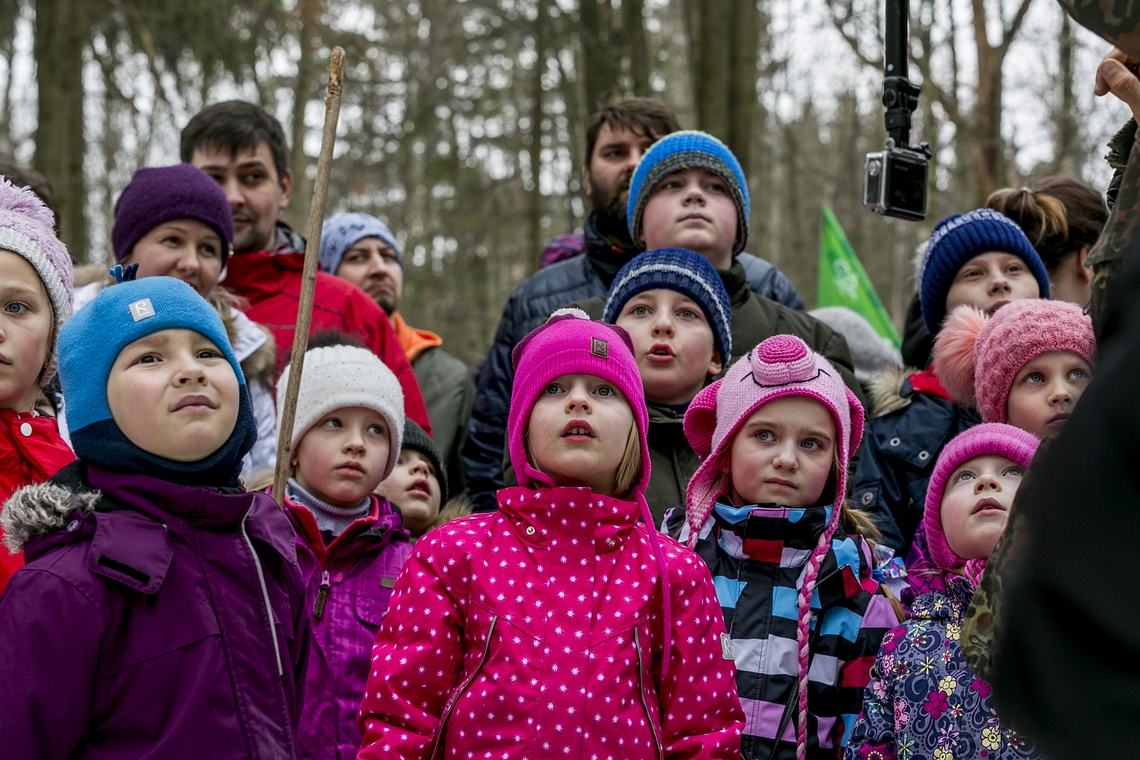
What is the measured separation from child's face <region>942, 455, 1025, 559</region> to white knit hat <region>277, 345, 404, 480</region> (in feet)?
5.89

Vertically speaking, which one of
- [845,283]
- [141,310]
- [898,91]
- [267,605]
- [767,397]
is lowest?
[267,605]

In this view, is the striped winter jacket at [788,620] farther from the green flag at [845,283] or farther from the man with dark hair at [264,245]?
the green flag at [845,283]

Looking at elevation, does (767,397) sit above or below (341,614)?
above

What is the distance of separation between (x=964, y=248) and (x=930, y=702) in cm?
207

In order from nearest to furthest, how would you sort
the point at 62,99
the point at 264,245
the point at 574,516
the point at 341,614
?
the point at 574,516
the point at 341,614
the point at 264,245
the point at 62,99

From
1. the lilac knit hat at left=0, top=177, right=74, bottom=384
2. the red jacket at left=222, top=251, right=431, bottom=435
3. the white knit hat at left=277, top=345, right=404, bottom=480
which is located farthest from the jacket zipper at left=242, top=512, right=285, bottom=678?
the red jacket at left=222, top=251, right=431, bottom=435

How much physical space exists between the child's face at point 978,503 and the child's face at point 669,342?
0.94 meters

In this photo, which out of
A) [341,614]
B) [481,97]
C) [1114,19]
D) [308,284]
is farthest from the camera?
[481,97]

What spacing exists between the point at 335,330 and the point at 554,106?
55.2 feet

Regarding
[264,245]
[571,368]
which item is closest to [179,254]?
[264,245]

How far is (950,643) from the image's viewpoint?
9.89ft

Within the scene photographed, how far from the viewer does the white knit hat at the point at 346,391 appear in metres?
3.86

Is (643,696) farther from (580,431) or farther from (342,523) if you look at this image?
(342,523)

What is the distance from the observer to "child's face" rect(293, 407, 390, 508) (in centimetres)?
377
